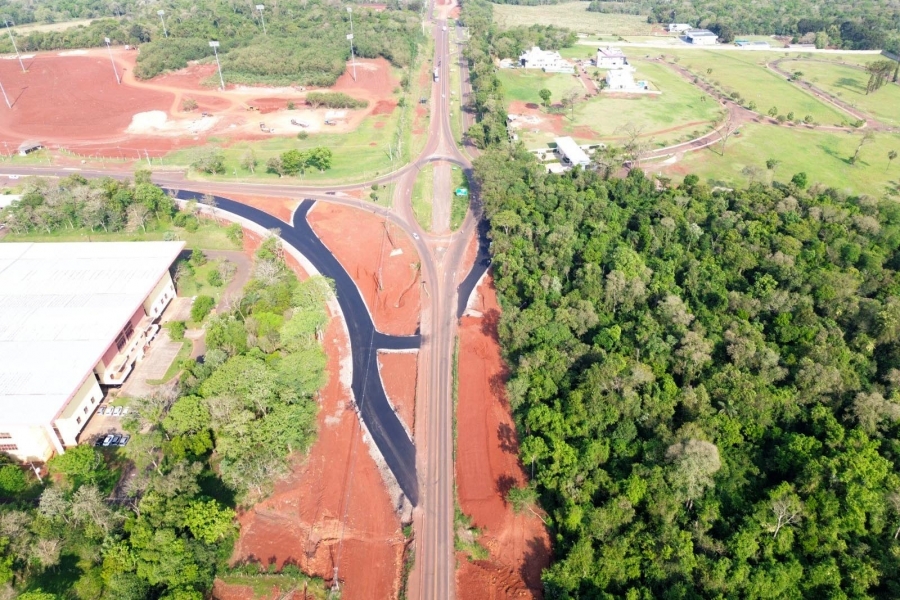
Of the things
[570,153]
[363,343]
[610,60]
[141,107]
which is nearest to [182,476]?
[363,343]

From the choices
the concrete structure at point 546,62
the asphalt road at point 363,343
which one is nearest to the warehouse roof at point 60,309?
the asphalt road at point 363,343

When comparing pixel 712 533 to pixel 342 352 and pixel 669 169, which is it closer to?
pixel 342 352

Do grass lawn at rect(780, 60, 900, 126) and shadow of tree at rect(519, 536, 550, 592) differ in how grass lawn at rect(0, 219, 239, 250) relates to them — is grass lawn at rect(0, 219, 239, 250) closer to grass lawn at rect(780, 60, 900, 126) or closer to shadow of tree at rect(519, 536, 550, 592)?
shadow of tree at rect(519, 536, 550, 592)

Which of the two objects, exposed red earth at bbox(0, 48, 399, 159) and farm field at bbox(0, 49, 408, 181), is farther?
exposed red earth at bbox(0, 48, 399, 159)

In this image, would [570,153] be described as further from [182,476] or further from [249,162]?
[182,476]

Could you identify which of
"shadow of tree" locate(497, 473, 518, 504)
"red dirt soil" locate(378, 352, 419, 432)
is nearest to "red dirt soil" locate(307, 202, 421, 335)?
"red dirt soil" locate(378, 352, 419, 432)

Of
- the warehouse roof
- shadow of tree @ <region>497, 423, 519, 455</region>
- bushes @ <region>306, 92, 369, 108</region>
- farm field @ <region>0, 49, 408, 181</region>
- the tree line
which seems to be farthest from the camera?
bushes @ <region>306, 92, 369, 108</region>
